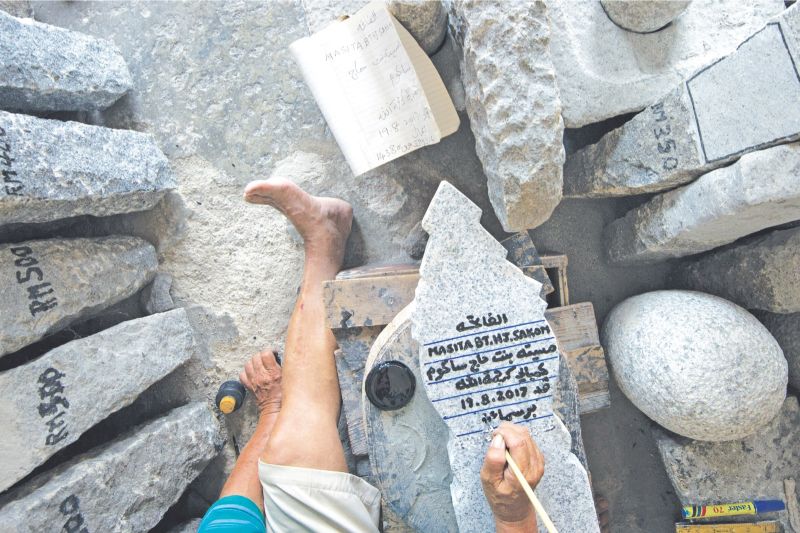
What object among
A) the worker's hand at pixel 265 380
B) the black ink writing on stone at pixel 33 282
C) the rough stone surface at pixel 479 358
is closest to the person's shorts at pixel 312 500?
the worker's hand at pixel 265 380

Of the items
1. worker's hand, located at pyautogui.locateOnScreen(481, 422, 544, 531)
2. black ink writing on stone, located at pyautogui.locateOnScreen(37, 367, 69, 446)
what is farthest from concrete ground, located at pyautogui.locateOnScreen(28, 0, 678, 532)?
worker's hand, located at pyautogui.locateOnScreen(481, 422, 544, 531)

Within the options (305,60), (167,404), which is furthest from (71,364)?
(305,60)

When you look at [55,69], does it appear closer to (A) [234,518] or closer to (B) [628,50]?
(A) [234,518]

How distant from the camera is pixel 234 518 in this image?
1.47 meters

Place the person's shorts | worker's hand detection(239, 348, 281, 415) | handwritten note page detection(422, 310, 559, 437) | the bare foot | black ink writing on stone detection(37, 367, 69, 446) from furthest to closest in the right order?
worker's hand detection(239, 348, 281, 415), the bare foot, the person's shorts, black ink writing on stone detection(37, 367, 69, 446), handwritten note page detection(422, 310, 559, 437)

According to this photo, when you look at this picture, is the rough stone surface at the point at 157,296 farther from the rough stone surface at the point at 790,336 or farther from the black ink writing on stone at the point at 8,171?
the rough stone surface at the point at 790,336

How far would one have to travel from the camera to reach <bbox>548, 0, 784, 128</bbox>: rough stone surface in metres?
1.51

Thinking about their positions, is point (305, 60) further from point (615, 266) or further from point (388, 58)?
point (615, 266)

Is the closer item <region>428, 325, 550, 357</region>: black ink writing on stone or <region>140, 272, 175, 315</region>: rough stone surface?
<region>428, 325, 550, 357</region>: black ink writing on stone

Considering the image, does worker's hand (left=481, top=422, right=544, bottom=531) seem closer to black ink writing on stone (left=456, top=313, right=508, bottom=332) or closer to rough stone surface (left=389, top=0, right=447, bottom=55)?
black ink writing on stone (left=456, top=313, right=508, bottom=332)

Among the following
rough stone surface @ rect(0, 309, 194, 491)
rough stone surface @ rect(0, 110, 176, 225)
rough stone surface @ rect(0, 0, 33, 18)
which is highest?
rough stone surface @ rect(0, 0, 33, 18)

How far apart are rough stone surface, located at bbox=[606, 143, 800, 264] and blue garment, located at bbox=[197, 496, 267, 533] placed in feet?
4.34

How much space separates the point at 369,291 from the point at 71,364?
78 cm

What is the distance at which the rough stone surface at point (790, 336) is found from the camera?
5.48 feet
